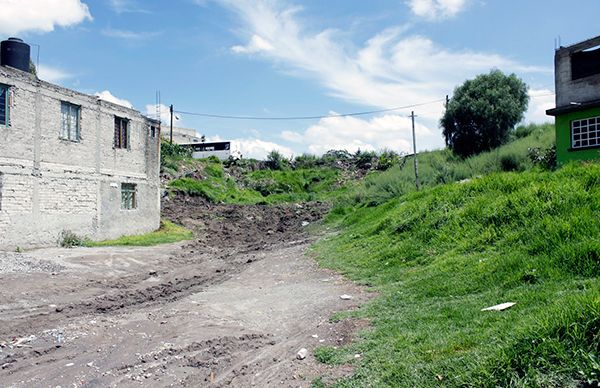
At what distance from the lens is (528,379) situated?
3.39 meters

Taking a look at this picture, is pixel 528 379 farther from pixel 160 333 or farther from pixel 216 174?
pixel 216 174

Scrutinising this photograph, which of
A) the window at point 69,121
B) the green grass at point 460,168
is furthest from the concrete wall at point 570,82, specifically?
the window at point 69,121

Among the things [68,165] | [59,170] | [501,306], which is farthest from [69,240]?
[501,306]

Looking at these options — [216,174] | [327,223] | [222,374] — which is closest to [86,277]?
[222,374]

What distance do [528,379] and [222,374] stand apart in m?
3.32

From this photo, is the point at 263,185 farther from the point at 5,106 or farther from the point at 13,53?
the point at 5,106

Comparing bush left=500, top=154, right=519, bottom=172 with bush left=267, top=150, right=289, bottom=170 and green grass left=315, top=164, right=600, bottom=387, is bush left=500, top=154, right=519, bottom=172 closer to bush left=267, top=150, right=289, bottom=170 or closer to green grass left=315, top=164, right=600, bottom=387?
green grass left=315, top=164, right=600, bottom=387

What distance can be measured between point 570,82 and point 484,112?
40.6ft

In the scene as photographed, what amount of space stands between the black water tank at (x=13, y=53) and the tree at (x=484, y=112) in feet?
83.0

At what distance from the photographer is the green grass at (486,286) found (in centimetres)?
365

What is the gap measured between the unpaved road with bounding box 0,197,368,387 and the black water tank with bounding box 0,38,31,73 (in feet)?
23.6

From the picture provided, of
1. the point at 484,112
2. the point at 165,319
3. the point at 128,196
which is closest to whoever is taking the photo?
the point at 165,319

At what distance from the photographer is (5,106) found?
14.9 meters

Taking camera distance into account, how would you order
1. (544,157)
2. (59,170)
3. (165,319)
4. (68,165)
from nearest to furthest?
(165,319) < (59,170) < (68,165) < (544,157)
